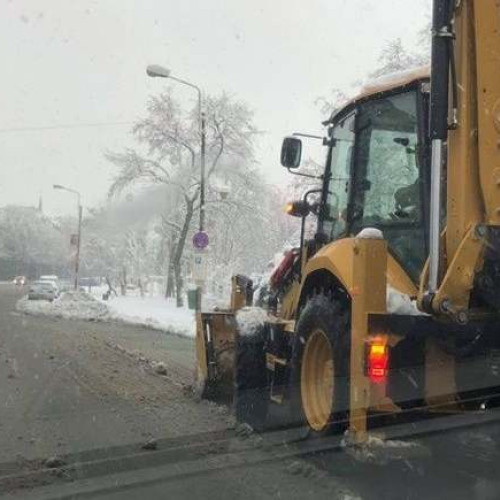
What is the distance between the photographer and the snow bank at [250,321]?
24.1 ft

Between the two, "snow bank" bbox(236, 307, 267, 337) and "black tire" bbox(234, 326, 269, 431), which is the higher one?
"snow bank" bbox(236, 307, 267, 337)

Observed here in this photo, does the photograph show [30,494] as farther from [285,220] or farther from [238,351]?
[285,220]

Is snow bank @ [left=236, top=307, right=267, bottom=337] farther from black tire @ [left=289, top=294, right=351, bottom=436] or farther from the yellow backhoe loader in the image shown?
black tire @ [left=289, top=294, right=351, bottom=436]

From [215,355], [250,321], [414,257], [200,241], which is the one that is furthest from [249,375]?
[200,241]

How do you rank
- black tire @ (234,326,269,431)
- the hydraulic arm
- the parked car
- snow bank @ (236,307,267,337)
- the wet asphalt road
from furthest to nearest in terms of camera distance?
the parked car < snow bank @ (236,307,267,337) < black tire @ (234,326,269,431) < the wet asphalt road < the hydraulic arm

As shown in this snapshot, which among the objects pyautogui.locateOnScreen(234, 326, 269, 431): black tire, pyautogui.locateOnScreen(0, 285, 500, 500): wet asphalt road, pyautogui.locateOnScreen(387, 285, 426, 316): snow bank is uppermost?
pyautogui.locateOnScreen(387, 285, 426, 316): snow bank

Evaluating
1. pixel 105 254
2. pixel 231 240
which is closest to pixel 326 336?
pixel 231 240

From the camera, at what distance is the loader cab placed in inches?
219

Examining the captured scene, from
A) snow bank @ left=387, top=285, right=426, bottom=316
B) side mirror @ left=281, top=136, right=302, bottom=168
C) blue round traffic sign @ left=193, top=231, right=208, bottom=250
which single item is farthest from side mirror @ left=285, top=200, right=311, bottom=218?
blue round traffic sign @ left=193, top=231, right=208, bottom=250

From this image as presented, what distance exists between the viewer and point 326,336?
18.5 ft

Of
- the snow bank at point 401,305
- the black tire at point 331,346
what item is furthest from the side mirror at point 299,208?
the snow bank at point 401,305

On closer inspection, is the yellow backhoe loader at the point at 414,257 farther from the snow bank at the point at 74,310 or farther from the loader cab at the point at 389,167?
the snow bank at the point at 74,310

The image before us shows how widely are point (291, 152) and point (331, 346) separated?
2.24m

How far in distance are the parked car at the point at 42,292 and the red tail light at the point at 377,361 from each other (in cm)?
4028
